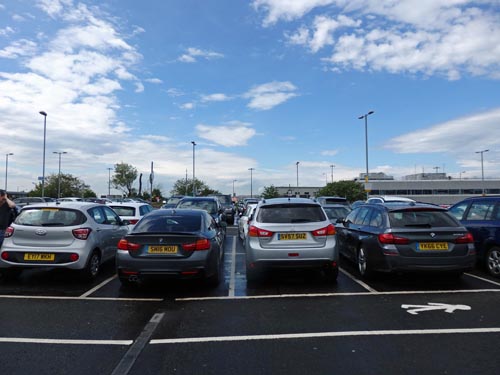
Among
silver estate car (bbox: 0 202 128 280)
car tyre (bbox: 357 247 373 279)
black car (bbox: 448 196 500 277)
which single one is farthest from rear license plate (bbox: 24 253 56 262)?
black car (bbox: 448 196 500 277)

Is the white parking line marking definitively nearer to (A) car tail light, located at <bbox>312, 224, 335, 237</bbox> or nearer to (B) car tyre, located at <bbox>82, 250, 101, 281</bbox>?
(A) car tail light, located at <bbox>312, 224, 335, 237</bbox>

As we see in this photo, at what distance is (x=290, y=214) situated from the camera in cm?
695

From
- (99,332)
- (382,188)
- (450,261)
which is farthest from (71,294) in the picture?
(382,188)

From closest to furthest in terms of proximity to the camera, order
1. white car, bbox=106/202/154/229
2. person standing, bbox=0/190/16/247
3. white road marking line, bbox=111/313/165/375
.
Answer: white road marking line, bbox=111/313/165/375 < person standing, bbox=0/190/16/247 < white car, bbox=106/202/154/229

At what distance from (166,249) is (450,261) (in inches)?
189

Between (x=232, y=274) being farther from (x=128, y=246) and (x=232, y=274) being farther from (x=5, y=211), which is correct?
(x=5, y=211)

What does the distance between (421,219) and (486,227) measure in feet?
6.73

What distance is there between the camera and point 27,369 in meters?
3.59

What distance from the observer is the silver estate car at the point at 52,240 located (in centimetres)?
688

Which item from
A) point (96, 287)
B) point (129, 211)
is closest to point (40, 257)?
point (96, 287)

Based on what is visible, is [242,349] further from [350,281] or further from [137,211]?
[137,211]

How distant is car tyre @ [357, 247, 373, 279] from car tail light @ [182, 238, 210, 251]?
308 cm

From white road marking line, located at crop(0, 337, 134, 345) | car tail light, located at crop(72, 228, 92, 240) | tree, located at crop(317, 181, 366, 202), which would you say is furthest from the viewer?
tree, located at crop(317, 181, 366, 202)

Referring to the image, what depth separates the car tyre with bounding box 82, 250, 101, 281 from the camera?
724 centimetres
